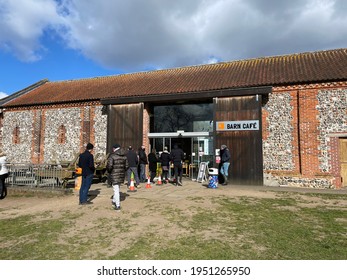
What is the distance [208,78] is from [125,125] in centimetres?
592

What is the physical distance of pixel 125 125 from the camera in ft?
49.6

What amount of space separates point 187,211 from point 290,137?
7.96 m

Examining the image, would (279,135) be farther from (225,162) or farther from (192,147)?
(192,147)

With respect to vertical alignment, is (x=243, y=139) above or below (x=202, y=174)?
above

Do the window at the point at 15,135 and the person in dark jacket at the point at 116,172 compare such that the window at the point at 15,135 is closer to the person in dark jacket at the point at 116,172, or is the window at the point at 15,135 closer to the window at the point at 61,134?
the window at the point at 61,134

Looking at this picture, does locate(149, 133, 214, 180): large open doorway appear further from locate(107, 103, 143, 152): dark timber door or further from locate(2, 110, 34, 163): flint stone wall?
locate(2, 110, 34, 163): flint stone wall

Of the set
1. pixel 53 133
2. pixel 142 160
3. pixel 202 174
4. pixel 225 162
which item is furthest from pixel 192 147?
pixel 53 133

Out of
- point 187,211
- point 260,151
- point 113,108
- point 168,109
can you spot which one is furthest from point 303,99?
point 113,108

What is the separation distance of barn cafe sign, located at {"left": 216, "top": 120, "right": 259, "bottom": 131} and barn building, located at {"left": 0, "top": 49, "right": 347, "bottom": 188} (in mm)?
50

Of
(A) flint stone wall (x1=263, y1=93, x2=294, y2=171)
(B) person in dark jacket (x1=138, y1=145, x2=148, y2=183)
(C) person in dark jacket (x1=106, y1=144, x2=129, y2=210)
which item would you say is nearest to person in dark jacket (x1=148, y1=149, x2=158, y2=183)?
(B) person in dark jacket (x1=138, y1=145, x2=148, y2=183)

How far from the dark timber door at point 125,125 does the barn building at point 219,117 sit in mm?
60

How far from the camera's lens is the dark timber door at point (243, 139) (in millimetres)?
12352

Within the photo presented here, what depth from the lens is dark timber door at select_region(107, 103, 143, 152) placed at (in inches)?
583

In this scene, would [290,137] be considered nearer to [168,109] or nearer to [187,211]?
[168,109]
